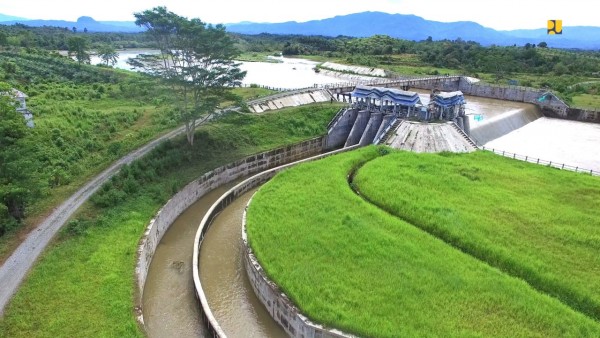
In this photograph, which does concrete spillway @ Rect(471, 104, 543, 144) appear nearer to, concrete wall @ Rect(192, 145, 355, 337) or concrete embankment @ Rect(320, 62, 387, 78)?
concrete wall @ Rect(192, 145, 355, 337)

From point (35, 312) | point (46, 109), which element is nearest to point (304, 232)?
point (35, 312)

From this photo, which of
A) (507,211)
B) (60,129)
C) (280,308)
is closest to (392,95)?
(507,211)

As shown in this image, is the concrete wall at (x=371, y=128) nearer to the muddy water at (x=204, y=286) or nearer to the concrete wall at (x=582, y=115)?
the muddy water at (x=204, y=286)

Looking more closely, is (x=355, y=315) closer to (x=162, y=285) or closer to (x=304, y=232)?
(x=304, y=232)

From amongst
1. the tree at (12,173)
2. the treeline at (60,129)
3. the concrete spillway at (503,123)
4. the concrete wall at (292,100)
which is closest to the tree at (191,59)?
the treeline at (60,129)

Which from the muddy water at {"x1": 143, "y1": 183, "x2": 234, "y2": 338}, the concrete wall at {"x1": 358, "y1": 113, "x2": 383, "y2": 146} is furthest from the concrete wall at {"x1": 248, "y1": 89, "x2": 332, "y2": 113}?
the muddy water at {"x1": 143, "y1": 183, "x2": 234, "y2": 338}
